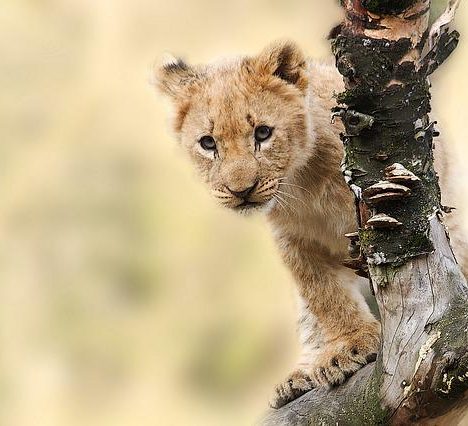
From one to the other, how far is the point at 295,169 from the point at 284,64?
1.30 feet

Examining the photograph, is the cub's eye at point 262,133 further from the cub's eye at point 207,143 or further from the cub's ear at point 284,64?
the cub's ear at point 284,64

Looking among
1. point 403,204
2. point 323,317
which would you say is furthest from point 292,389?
point 403,204

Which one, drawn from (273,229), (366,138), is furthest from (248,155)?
(366,138)

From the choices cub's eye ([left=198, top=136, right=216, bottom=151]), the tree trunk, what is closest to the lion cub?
cub's eye ([left=198, top=136, right=216, bottom=151])

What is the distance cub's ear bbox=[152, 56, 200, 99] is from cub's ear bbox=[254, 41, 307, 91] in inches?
10.4

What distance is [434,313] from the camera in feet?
7.30

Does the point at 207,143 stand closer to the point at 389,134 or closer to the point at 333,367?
the point at 333,367

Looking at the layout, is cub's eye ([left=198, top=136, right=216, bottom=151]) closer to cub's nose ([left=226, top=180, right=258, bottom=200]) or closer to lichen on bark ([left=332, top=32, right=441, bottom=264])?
cub's nose ([left=226, top=180, right=258, bottom=200])

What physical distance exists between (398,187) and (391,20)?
40 cm

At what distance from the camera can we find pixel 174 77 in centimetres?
349

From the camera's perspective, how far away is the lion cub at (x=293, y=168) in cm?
306

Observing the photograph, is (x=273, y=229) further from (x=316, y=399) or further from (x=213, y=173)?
(x=316, y=399)

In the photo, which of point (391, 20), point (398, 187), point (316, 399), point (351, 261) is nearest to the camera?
point (391, 20)

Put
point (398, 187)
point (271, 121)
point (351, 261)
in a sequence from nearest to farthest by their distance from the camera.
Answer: point (398, 187), point (351, 261), point (271, 121)
